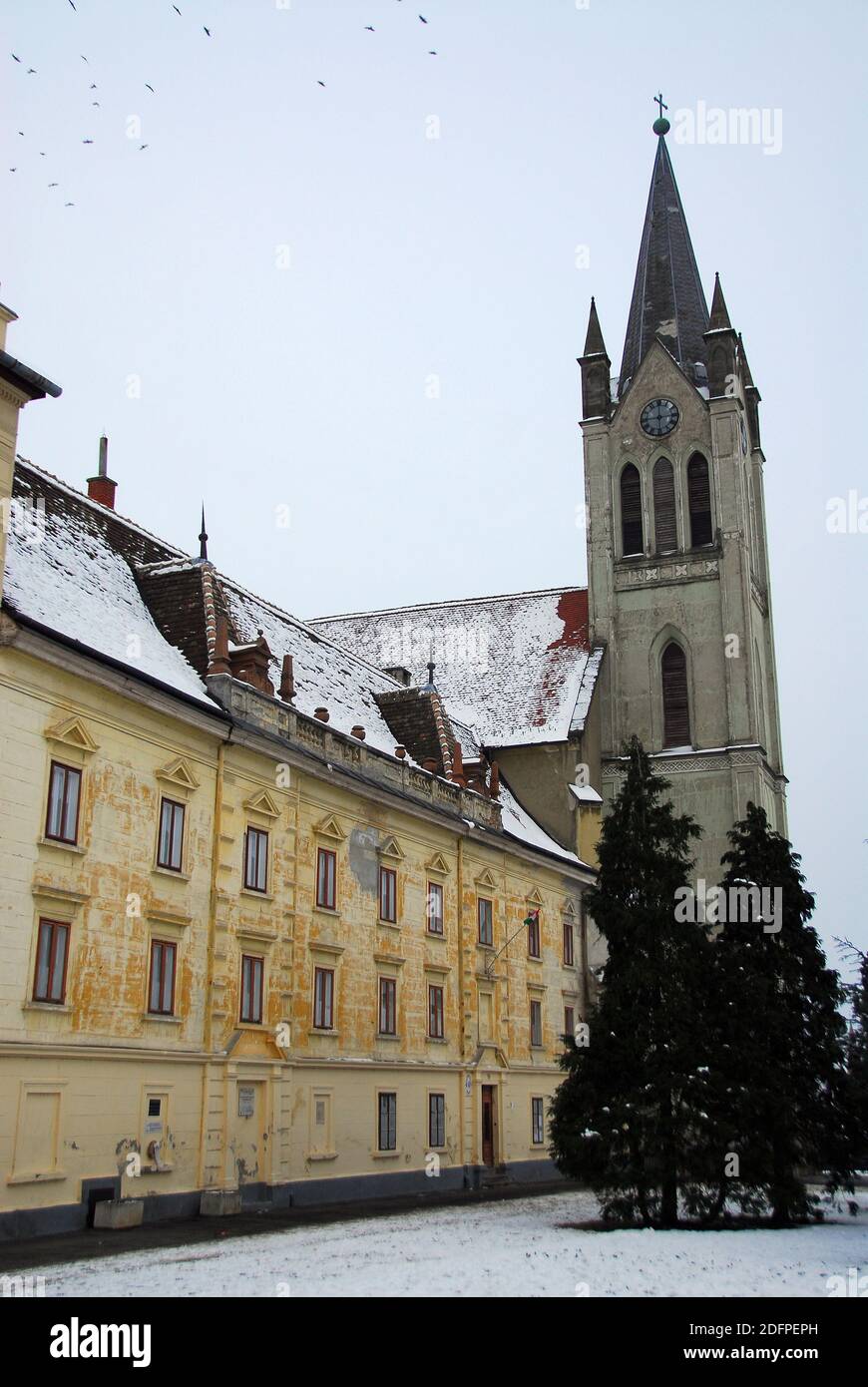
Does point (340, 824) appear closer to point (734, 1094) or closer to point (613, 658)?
point (734, 1094)

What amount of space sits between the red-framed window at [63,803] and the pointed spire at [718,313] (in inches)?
1601

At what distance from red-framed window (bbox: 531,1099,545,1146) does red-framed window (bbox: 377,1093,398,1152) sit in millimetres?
8604

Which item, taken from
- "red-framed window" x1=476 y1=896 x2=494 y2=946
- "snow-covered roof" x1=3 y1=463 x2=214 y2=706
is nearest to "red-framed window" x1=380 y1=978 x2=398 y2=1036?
"red-framed window" x1=476 y1=896 x2=494 y2=946

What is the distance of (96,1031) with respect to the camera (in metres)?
23.6

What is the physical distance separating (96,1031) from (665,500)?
37.9 meters

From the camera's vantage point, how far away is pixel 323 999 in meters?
31.1

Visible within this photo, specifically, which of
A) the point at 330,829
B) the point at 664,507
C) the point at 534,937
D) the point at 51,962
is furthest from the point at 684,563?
the point at 51,962

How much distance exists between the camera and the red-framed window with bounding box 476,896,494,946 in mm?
38938

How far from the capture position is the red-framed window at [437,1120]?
35094 mm

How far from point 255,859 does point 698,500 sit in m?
31.9

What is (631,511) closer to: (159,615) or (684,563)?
(684,563)

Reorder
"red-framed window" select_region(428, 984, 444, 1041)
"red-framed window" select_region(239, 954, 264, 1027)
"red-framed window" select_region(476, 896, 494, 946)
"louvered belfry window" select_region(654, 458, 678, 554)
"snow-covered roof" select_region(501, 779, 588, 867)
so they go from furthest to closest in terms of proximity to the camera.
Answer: "louvered belfry window" select_region(654, 458, 678, 554) < "snow-covered roof" select_region(501, 779, 588, 867) < "red-framed window" select_region(476, 896, 494, 946) < "red-framed window" select_region(428, 984, 444, 1041) < "red-framed window" select_region(239, 954, 264, 1027)

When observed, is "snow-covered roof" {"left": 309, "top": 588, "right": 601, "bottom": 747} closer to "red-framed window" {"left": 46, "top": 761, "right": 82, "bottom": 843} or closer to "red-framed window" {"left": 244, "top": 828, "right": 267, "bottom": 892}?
"red-framed window" {"left": 244, "top": 828, "right": 267, "bottom": 892}

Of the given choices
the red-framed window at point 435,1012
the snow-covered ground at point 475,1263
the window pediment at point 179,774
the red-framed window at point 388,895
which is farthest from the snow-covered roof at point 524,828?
the snow-covered ground at point 475,1263
